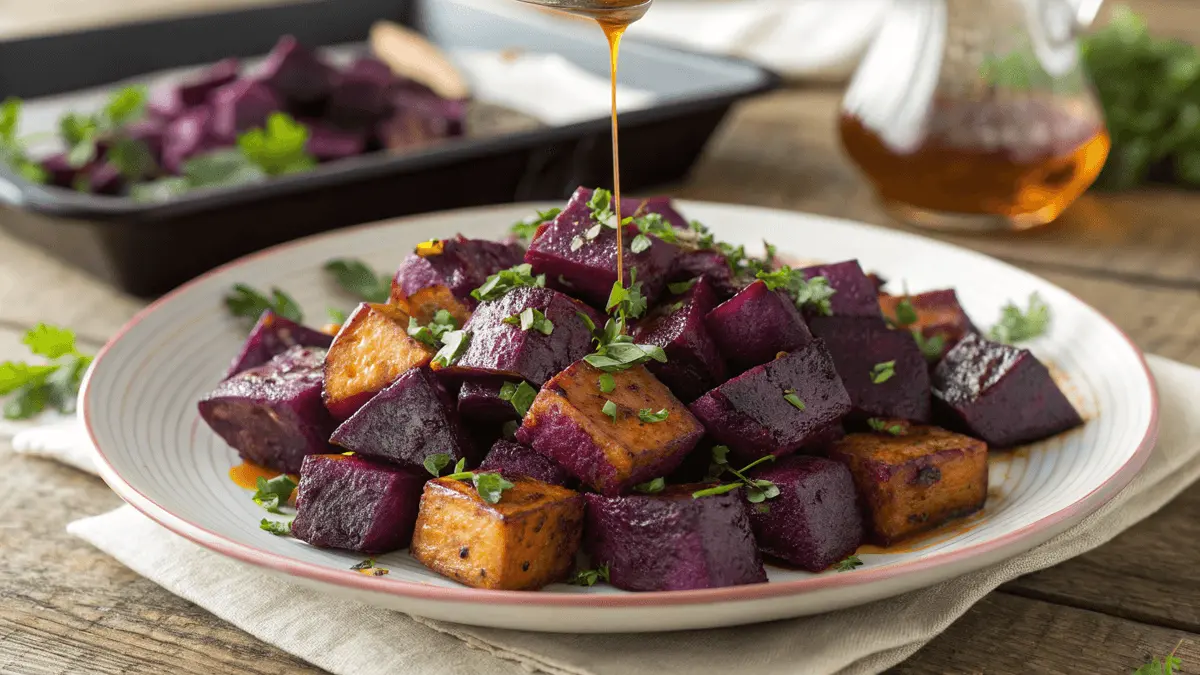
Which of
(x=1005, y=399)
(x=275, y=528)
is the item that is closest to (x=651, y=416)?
(x=275, y=528)

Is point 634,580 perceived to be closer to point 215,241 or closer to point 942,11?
point 215,241

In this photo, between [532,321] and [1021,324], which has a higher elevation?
[532,321]

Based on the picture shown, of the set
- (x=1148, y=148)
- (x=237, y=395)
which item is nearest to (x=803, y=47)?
(x=1148, y=148)

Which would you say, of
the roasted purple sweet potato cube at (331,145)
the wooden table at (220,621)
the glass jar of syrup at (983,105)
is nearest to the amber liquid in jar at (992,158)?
the glass jar of syrup at (983,105)

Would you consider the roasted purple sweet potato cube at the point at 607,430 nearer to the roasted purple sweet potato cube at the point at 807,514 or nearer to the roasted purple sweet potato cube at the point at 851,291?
the roasted purple sweet potato cube at the point at 807,514

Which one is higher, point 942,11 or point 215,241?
point 942,11

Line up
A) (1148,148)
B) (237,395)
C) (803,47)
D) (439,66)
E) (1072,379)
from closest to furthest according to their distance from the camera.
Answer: (237,395)
(1072,379)
(1148,148)
(439,66)
(803,47)

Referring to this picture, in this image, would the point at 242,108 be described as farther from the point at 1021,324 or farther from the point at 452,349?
the point at 1021,324
